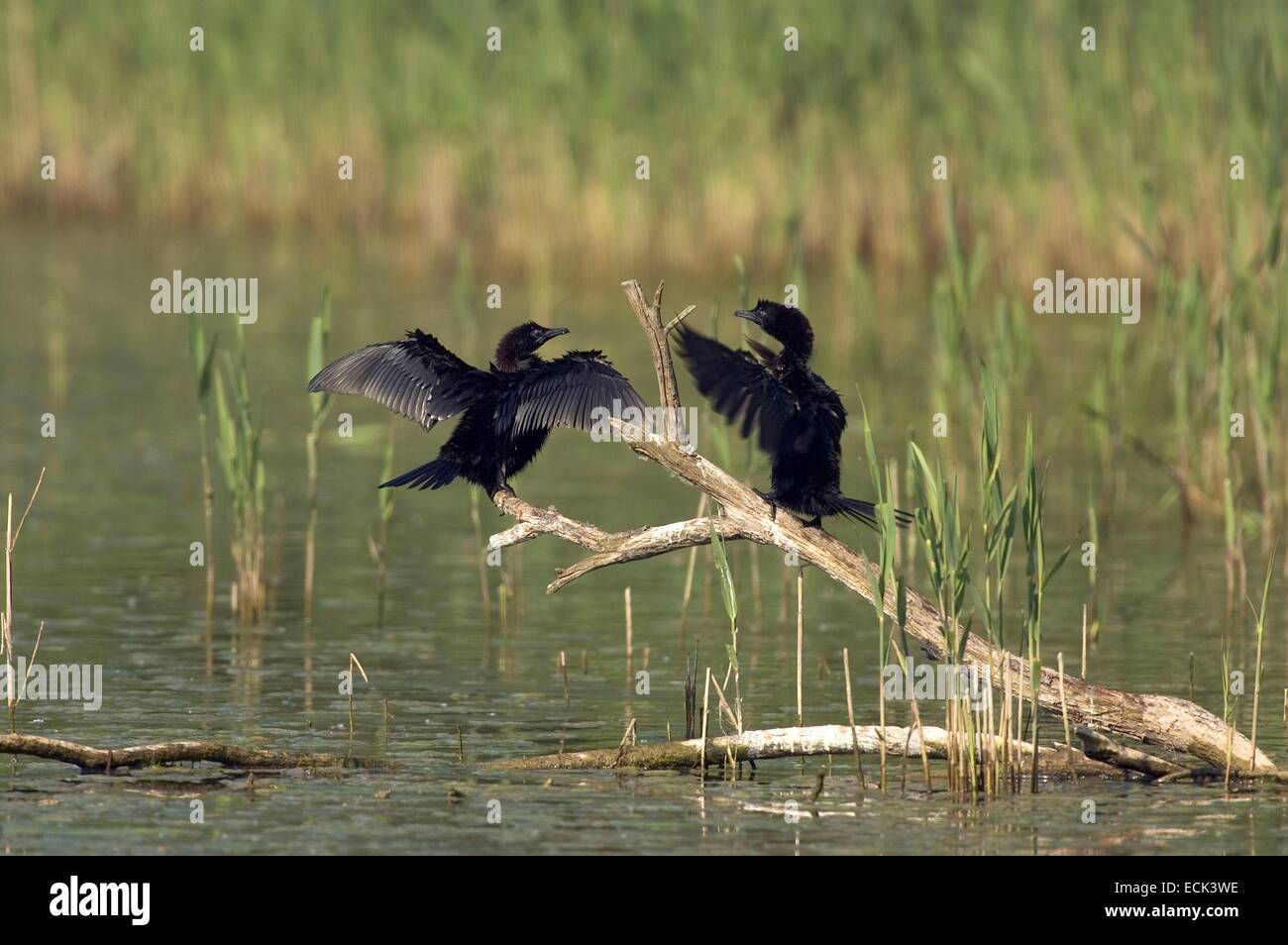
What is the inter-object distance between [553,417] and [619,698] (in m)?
1.71

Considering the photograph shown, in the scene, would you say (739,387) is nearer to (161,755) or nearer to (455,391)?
(455,391)

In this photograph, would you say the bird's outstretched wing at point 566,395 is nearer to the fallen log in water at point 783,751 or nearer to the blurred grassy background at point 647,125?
the fallen log in water at point 783,751

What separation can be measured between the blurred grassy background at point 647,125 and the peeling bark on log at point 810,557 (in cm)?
514

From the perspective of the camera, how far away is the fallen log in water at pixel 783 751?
24.0 ft

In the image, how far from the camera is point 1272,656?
940 centimetres

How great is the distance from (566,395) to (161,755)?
1.68 m

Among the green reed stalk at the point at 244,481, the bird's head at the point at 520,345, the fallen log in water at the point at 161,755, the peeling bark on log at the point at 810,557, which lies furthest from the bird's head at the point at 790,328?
the green reed stalk at the point at 244,481

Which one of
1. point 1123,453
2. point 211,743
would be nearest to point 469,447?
point 211,743

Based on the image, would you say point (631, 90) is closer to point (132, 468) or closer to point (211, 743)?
point (132, 468)

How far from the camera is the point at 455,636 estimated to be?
9.98 m
